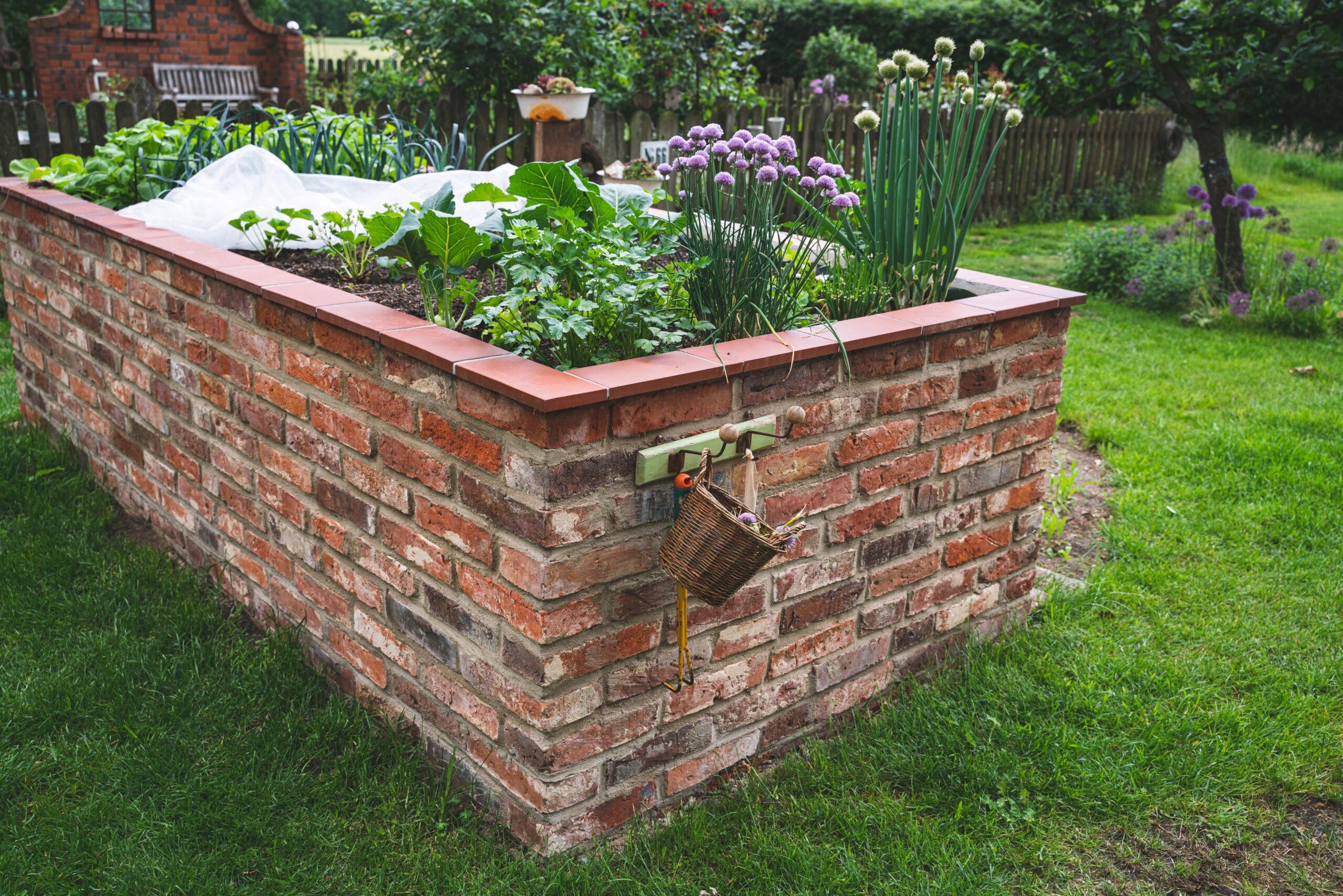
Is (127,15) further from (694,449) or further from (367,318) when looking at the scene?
(694,449)

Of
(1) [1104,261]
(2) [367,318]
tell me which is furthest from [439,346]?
(1) [1104,261]

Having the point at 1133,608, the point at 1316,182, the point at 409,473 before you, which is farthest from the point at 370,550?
the point at 1316,182

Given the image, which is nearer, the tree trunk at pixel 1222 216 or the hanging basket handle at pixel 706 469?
the hanging basket handle at pixel 706 469

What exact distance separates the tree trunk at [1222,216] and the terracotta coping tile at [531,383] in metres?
6.27

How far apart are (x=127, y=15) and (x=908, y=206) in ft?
63.4

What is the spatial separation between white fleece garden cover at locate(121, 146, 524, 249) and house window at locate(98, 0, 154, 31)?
17018 millimetres

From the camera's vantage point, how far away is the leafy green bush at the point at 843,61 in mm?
14203

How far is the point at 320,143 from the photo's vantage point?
4.02m

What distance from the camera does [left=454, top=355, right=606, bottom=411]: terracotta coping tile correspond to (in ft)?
5.57

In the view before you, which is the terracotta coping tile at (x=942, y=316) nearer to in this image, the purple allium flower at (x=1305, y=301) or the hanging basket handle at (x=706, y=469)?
the hanging basket handle at (x=706, y=469)

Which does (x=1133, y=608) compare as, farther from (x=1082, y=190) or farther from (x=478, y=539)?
(x=1082, y=190)

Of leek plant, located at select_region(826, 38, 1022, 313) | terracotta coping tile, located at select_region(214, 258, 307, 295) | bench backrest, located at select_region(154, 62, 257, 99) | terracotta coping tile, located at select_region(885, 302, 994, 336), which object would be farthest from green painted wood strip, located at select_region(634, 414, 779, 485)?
bench backrest, located at select_region(154, 62, 257, 99)

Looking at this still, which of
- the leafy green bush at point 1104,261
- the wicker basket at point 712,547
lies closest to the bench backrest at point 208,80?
the leafy green bush at point 1104,261

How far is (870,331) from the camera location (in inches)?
88.9
